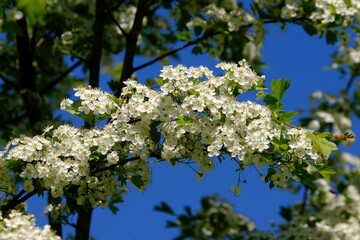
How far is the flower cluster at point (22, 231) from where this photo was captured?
14.3ft

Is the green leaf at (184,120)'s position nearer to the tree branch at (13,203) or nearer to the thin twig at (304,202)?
the tree branch at (13,203)

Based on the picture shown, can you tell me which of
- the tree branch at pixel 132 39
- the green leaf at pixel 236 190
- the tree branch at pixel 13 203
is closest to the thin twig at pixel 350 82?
the tree branch at pixel 132 39

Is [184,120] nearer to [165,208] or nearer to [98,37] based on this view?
[98,37]

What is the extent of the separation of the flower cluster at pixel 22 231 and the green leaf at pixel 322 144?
1796mm

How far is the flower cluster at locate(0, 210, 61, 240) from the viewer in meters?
4.35

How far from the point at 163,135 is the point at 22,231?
1158 millimetres

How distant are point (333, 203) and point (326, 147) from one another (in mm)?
4840

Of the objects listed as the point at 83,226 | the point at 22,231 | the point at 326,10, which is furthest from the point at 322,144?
the point at 326,10

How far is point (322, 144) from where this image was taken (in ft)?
15.8

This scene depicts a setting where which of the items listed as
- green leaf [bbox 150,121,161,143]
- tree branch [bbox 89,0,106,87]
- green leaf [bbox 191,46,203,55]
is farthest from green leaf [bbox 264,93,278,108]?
green leaf [bbox 191,46,203,55]

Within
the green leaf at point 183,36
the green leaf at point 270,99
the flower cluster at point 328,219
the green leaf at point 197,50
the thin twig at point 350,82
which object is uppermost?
the thin twig at point 350,82

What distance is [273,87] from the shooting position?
193 inches

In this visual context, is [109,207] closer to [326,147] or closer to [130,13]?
[326,147]

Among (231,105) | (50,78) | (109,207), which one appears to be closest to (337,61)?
(50,78)
